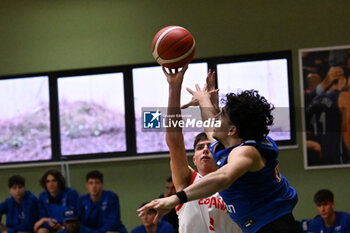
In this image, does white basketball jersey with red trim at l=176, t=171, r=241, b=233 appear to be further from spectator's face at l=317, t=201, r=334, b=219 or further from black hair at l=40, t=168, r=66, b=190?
black hair at l=40, t=168, r=66, b=190

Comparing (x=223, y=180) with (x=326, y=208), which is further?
(x=326, y=208)

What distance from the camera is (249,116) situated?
10.6 feet

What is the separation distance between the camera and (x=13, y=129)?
9164 millimetres

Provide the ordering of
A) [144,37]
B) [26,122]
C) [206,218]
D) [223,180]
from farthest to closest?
[26,122], [144,37], [206,218], [223,180]

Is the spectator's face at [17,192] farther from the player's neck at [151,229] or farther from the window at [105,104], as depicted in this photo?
the player's neck at [151,229]

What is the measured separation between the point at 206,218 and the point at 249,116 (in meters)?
0.97

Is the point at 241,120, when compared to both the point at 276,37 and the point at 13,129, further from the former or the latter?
the point at 13,129

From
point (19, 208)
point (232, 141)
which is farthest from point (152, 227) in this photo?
point (232, 141)

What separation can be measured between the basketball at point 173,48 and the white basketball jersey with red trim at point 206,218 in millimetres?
Result: 838

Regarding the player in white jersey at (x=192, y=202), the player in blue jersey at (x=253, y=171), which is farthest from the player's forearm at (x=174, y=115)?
the player in blue jersey at (x=253, y=171)

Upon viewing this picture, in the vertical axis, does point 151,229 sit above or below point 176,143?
below

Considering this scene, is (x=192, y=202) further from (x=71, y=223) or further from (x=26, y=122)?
(x=26, y=122)

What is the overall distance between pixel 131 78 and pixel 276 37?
240 cm

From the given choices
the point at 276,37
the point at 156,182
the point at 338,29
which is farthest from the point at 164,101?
the point at 338,29
